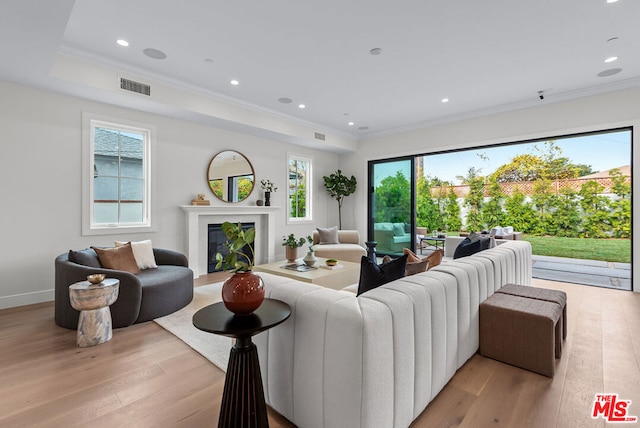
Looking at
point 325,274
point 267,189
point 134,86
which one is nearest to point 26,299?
point 134,86

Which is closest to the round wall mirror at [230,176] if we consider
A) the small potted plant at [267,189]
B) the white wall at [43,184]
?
the small potted plant at [267,189]

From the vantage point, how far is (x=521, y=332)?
2.12 m

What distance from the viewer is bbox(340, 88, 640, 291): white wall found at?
4.14 metres

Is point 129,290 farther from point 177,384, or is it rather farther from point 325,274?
point 325,274

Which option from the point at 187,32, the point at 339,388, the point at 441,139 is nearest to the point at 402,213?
the point at 441,139

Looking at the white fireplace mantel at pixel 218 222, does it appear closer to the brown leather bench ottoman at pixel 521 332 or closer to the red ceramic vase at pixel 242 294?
the red ceramic vase at pixel 242 294

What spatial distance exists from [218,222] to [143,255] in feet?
5.62

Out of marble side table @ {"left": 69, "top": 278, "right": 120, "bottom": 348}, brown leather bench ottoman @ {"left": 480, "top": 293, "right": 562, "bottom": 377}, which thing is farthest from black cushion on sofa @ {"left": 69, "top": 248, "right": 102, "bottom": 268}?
brown leather bench ottoman @ {"left": 480, "top": 293, "right": 562, "bottom": 377}

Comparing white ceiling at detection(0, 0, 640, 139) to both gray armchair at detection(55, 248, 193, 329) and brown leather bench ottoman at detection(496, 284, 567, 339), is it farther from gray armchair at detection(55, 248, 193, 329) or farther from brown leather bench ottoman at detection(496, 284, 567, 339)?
brown leather bench ottoman at detection(496, 284, 567, 339)

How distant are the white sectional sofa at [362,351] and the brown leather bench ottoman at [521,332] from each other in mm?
476

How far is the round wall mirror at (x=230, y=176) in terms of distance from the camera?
5.21 m

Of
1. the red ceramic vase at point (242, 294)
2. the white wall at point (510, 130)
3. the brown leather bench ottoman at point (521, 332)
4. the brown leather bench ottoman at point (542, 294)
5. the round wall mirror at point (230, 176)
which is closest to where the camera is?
the red ceramic vase at point (242, 294)

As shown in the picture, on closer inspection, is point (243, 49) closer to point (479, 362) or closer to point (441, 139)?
point (479, 362)

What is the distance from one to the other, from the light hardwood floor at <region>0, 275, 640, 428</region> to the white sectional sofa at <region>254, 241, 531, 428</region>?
0.80 feet
